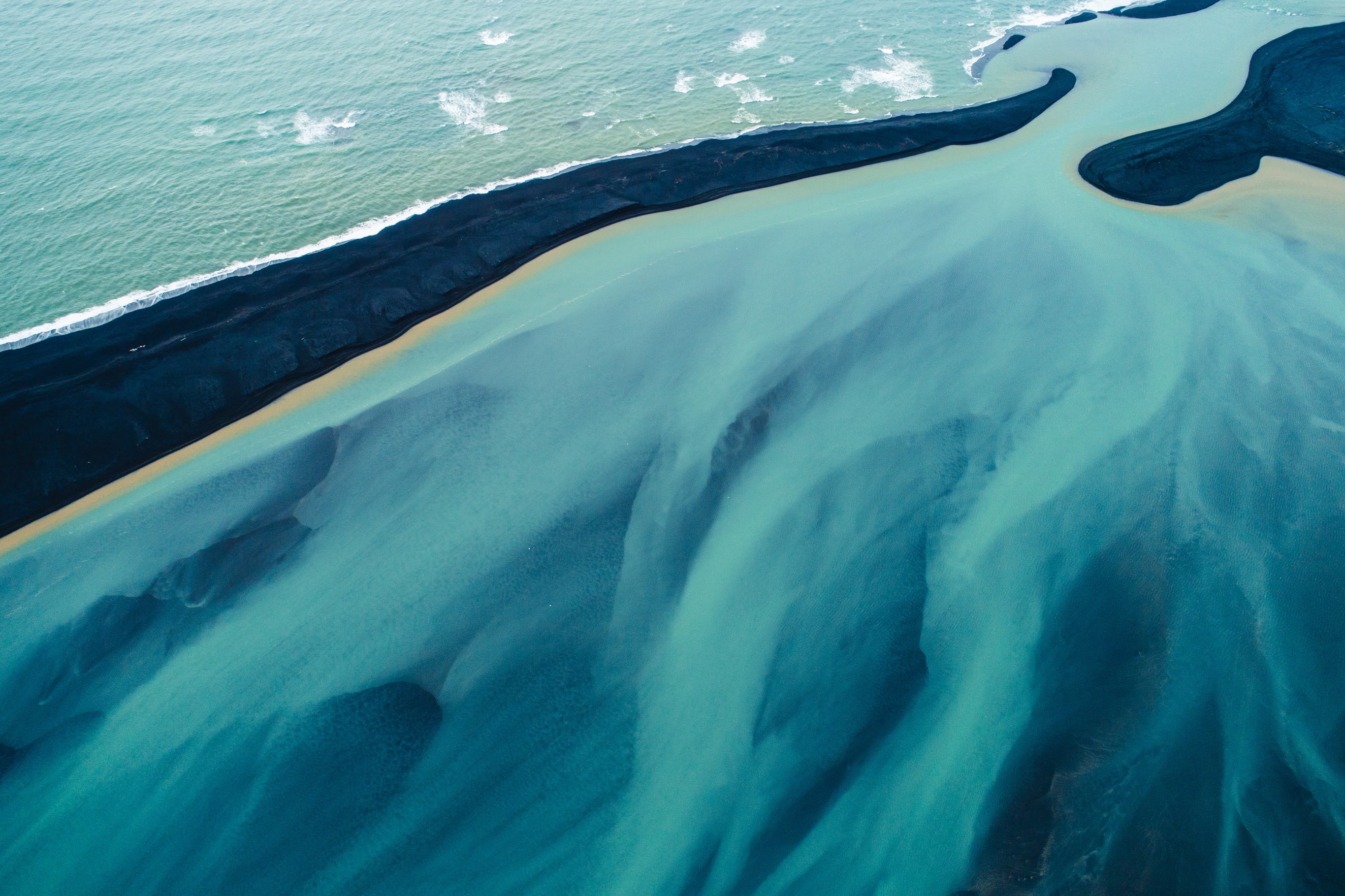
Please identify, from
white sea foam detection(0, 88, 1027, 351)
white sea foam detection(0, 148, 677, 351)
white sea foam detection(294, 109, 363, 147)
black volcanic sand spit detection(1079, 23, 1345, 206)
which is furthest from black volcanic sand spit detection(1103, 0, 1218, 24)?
white sea foam detection(294, 109, 363, 147)

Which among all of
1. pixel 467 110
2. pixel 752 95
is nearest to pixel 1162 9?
pixel 752 95

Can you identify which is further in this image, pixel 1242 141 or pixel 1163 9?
pixel 1163 9

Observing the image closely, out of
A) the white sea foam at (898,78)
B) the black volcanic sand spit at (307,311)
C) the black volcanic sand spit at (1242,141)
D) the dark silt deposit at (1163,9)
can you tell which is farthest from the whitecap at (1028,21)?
the black volcanic sand spit at (1242,141)

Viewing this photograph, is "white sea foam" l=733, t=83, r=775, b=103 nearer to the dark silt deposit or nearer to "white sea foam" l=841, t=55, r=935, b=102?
"white sea foam" l=841, t=55, r=935, b=102

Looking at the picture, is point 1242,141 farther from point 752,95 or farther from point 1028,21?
point 752,95

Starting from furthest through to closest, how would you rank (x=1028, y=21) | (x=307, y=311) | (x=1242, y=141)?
(x=1028, y=21) → (x=1242, y=141) → (x=307, y=311)

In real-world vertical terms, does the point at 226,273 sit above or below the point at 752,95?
below
